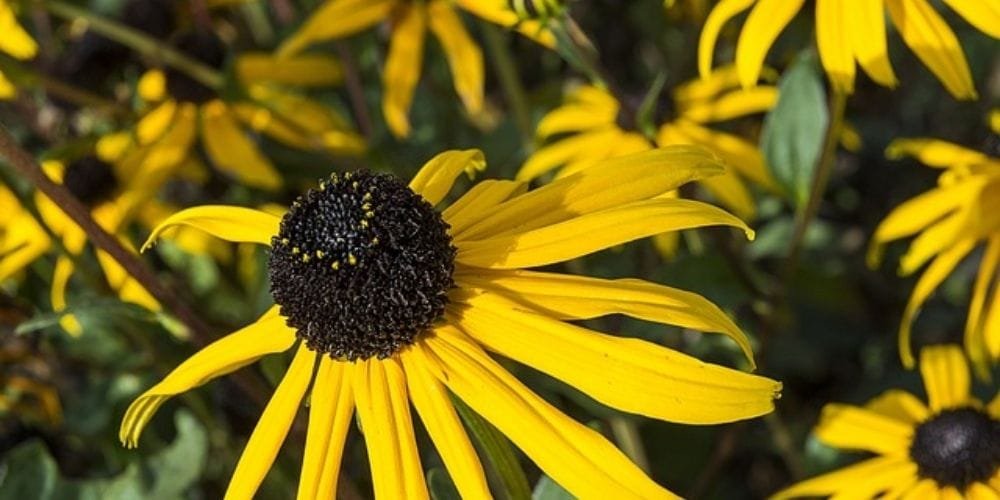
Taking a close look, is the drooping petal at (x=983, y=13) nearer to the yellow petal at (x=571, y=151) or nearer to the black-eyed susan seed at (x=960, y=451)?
the black-eyed susan seed at (x=960, y=451)

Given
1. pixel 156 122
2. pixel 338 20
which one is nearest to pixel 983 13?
pixel 338 20

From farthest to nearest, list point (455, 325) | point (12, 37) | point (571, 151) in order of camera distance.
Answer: point (12, 37)
point (571, 151)
point (455, 325)

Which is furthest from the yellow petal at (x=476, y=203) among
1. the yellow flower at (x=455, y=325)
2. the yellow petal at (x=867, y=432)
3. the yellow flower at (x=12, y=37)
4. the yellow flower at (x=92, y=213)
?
the yellow flower at (x=12, y=37)

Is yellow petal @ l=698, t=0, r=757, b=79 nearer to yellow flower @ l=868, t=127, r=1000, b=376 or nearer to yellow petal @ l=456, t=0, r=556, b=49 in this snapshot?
yellow petal @ l=456, t=0, r=556, b=49

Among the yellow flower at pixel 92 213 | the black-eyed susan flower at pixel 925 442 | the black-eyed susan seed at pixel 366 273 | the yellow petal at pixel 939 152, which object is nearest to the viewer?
the black-eyed susan seed at pixel 366 273

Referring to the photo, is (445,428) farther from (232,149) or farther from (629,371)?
(232,149)

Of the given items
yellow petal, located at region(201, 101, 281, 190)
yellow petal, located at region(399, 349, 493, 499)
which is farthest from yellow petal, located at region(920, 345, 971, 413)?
yellow petal, located at region(201, 101, 281, 190)
